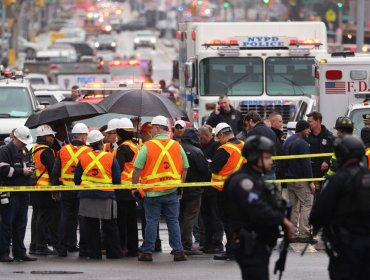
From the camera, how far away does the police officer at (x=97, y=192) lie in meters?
15.2

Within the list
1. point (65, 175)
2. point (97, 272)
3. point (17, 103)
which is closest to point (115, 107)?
point (65, 175)

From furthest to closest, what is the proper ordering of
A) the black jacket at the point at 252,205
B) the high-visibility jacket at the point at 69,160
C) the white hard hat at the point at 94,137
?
the high-visibility jacket at the point at 69,160 < the white hard hat at the point at 94,137 < the black jacket at the point at 252,205

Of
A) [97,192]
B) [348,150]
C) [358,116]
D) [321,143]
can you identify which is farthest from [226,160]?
[348,150]

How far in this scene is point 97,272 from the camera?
14453 mm

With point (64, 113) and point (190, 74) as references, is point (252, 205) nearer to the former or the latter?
point (64, 113)

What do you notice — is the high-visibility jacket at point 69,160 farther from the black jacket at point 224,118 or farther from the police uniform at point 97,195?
the black jacket at point 224,118

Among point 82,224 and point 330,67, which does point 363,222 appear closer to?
point 82,224

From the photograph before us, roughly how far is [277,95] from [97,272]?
12.6 m

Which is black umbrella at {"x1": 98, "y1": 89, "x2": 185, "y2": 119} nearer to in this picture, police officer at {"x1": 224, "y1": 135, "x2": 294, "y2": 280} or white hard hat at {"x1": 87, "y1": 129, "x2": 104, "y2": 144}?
white hard hat at {"x1": 87, "y1": 129, "x2": 104, "y2": 144}

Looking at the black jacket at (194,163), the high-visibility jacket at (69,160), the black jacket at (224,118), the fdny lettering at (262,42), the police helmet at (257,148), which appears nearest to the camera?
the police helmet at (257,148)

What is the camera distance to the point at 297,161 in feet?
54.4

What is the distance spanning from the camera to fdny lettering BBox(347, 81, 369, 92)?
22.5 meters

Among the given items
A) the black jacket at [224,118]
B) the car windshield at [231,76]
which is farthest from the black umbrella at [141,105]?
the car windshield at [231,76]

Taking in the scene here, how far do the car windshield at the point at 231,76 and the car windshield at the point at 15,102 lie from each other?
3492 millimetres
